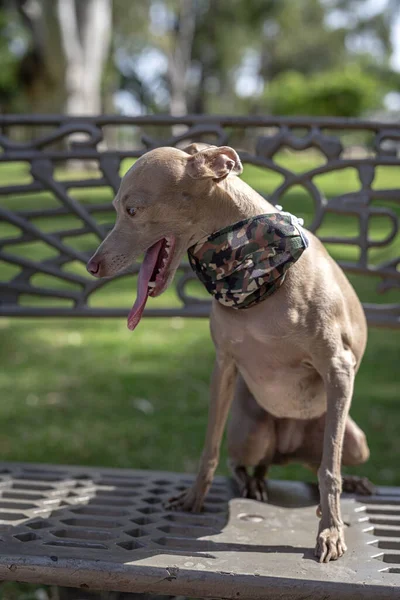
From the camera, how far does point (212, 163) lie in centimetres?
205

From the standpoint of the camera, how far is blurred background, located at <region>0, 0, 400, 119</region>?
15.6m

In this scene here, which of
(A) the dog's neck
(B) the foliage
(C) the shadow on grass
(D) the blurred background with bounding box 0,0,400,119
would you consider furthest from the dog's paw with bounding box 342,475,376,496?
(B) the foliage

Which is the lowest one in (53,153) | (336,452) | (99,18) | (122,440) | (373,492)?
(122,440)

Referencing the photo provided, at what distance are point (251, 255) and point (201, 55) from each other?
1498 inches

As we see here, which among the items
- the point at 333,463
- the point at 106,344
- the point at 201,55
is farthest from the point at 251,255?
the point at 201,55

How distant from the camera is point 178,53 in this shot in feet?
101

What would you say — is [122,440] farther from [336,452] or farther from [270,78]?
[270,78]

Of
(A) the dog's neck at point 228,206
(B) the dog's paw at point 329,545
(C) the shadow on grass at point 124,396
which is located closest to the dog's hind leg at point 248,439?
(B) the dog's paw at point 329,545

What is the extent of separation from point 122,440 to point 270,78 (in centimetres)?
4094

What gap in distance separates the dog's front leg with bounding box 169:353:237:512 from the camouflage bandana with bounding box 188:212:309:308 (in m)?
0.36

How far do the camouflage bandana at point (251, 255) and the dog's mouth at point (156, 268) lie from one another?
11cm

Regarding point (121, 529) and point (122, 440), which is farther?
point (122, 440)

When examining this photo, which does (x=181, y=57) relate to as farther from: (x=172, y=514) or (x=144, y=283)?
(x=144, y=283)

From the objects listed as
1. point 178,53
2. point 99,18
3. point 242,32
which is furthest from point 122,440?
point 242,32
